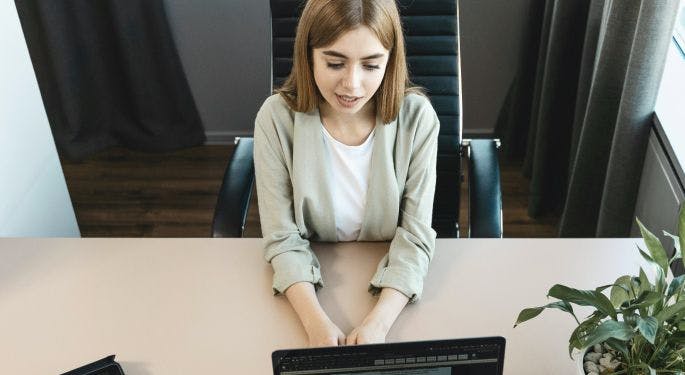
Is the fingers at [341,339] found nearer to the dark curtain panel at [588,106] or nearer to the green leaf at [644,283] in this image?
the green leaf at [644,283]

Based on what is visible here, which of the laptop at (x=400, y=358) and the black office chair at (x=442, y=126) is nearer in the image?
the laptop at (x=400, y=358)

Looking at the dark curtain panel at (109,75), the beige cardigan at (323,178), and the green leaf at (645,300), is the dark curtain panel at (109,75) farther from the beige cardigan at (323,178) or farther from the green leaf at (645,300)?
the green leaf at (645,300)

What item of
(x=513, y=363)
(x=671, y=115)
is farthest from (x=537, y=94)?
(x=513, y=363)

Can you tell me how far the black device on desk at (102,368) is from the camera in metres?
1.07

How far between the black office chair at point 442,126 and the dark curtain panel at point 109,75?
1.24 metres

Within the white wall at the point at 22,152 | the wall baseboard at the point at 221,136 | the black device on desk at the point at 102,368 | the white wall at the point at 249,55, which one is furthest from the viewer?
the wall baseboard at the point at 221,136

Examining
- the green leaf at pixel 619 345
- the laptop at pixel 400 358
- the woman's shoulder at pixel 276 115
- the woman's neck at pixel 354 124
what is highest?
the woman's shoulder at pixel 276 115

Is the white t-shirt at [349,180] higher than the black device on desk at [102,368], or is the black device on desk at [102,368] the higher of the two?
the white t-shirt at [349,180]

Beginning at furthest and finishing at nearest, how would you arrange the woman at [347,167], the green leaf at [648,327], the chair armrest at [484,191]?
the chair armrest at [484,191], the woman at [347,167], the green leaf at [648,327]

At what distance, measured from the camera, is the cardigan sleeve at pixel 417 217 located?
1.23 m

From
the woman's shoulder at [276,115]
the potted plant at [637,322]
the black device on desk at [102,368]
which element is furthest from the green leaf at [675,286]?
the black device on desk at [102,368]

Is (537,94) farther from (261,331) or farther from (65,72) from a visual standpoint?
(65,72)

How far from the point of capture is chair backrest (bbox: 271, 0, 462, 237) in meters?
1.57

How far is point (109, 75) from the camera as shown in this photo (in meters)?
2.80
